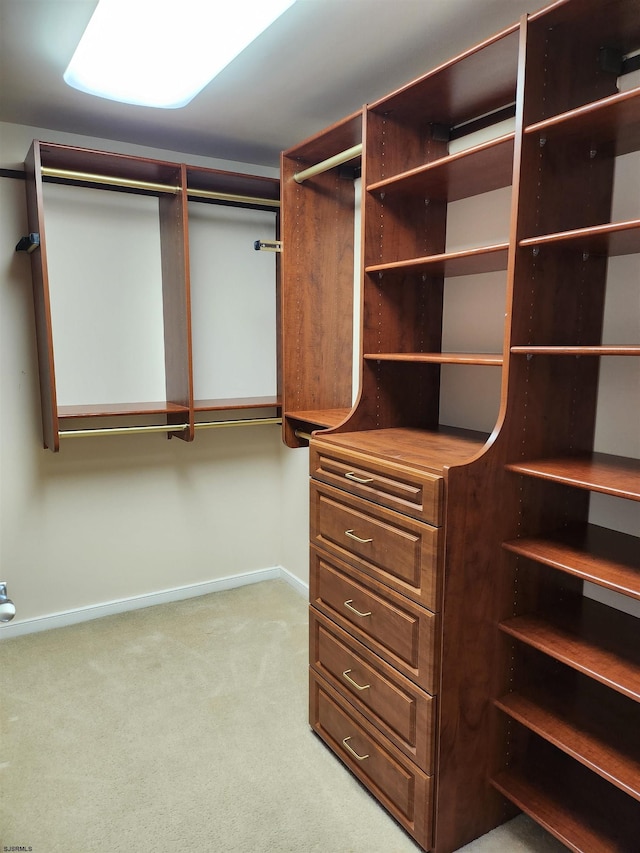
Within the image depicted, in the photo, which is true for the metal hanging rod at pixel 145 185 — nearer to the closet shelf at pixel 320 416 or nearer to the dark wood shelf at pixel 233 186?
the dark wood shelf at pixel 233 186

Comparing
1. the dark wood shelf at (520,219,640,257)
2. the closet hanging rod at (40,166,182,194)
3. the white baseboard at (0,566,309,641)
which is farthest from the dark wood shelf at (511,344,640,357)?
the white baseboard at (0,566,309,641)

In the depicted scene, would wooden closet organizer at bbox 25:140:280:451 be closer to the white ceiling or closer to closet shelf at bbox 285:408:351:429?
the white ceiling

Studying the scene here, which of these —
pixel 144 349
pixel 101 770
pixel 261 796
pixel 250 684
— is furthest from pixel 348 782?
pixel 144 349

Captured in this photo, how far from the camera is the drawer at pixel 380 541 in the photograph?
62.2 inches

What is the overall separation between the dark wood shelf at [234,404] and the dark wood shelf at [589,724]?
1850 mm

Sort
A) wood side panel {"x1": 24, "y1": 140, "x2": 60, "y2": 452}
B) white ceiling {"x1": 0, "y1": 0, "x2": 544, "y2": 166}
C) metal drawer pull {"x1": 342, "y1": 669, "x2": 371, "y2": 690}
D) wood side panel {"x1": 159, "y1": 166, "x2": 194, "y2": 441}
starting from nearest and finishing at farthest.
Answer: white ceiling {"x1": 0, "y1": 0, "x2": 544, "y2": 166} → metal drawer pull {"x1": 342, "y1": 669, "x2": 371, "y2": 690} → wood side panel {"x1": 24, "y1": 140, "x2": 60, "y2": 452} → wood side panel {"x1": 159, "y1": 166, "x2": 194, "y2": 441}

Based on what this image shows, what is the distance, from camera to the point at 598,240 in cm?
146

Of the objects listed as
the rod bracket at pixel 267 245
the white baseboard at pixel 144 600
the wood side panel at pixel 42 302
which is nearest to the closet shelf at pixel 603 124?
the rod bracket at pixel 267 245

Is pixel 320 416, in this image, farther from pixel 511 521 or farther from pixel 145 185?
pixel 145 185

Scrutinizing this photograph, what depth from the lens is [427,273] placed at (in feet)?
7.07

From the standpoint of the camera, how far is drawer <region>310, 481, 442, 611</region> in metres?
1.58

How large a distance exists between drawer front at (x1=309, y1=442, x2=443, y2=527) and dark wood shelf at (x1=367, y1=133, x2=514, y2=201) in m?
0.91

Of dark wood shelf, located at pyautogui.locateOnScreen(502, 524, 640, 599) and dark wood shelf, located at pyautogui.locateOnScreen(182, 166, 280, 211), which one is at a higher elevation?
dark wood shelf, located at pyautogui.locateOnScreen(182, 166, 280, 211)

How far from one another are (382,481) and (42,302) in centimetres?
187
